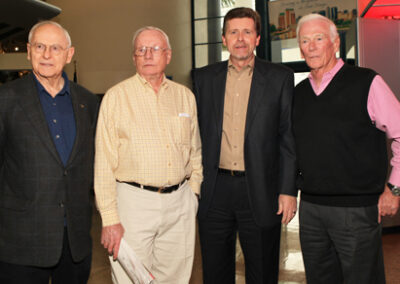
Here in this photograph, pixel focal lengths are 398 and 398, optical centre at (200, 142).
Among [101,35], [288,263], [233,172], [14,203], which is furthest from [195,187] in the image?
[101,35]

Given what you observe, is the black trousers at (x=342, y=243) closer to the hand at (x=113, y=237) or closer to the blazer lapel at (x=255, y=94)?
the blazer lapel at (x=255, y=94)

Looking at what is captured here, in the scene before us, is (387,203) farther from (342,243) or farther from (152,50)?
(152,50)

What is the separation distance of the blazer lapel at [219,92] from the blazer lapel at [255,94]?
175 mm

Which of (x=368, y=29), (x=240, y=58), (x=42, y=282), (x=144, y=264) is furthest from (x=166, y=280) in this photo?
(x=368, y=29)

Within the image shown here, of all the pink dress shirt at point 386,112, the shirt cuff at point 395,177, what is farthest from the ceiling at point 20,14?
the shirt cuff at point 395,177

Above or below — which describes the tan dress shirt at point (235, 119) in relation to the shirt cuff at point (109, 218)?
above

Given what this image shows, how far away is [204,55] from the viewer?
589 inches

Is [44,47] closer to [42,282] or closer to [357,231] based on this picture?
[42,282]

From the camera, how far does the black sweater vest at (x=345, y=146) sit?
7.52 feet

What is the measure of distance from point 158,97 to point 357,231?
139 centimetres

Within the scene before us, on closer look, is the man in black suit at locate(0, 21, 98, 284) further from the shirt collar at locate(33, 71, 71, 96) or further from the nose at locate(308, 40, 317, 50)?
the nose at locate(308, 40, 317, 50)

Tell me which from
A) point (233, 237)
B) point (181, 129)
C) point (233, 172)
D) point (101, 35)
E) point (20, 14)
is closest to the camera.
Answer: point (181, 129)

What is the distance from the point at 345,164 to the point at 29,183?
5.66ft

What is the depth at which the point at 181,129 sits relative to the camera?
2.40 metres
